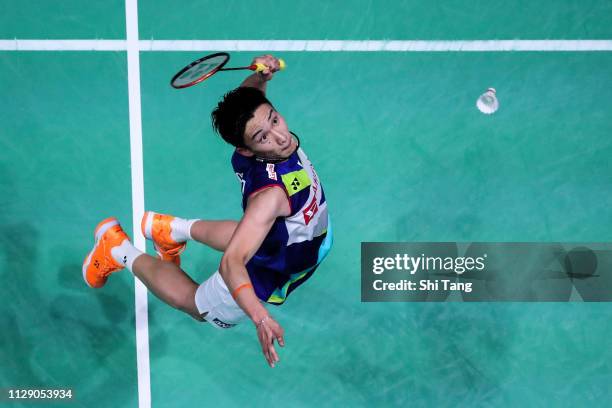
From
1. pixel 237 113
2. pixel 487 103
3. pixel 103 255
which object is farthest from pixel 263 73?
pixel 487 103

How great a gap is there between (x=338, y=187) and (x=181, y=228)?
157cm

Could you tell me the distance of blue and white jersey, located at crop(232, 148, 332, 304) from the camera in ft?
14.6

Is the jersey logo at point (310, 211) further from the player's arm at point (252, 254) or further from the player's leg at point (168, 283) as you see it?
the player's leg at point (168, 283)

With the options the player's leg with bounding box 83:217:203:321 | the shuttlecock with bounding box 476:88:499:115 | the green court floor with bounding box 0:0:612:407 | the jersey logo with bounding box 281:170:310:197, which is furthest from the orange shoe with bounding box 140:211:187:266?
the shuttlecock with bounding box 476:88:499:115

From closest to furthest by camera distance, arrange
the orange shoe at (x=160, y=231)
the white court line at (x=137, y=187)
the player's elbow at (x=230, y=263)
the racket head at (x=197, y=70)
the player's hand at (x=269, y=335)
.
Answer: the player's hand at (x=269, y=335), the player's elbow at (x=230, y=263), the racket head at (x=197, y=70), the orange shoe at (x=160, y=231), the white court line at (x=137, y=187)

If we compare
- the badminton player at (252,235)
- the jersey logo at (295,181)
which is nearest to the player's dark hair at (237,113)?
the badminton player at (252,235)

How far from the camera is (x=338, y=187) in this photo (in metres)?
6.30

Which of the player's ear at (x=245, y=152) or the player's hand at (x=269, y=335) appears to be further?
the player's ear at (x=245, y=152)

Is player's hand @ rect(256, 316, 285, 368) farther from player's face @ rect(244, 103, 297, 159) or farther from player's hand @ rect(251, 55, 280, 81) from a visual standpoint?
player's hand @ rect(251, 55, 280, 81)

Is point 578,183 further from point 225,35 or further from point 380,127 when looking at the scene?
point 225,35

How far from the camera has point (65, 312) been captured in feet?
20.1

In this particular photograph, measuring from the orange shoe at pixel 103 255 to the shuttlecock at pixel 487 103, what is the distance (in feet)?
10.5

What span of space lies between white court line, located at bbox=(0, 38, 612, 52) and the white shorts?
92.8 inches

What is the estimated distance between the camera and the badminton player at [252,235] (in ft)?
13.6
